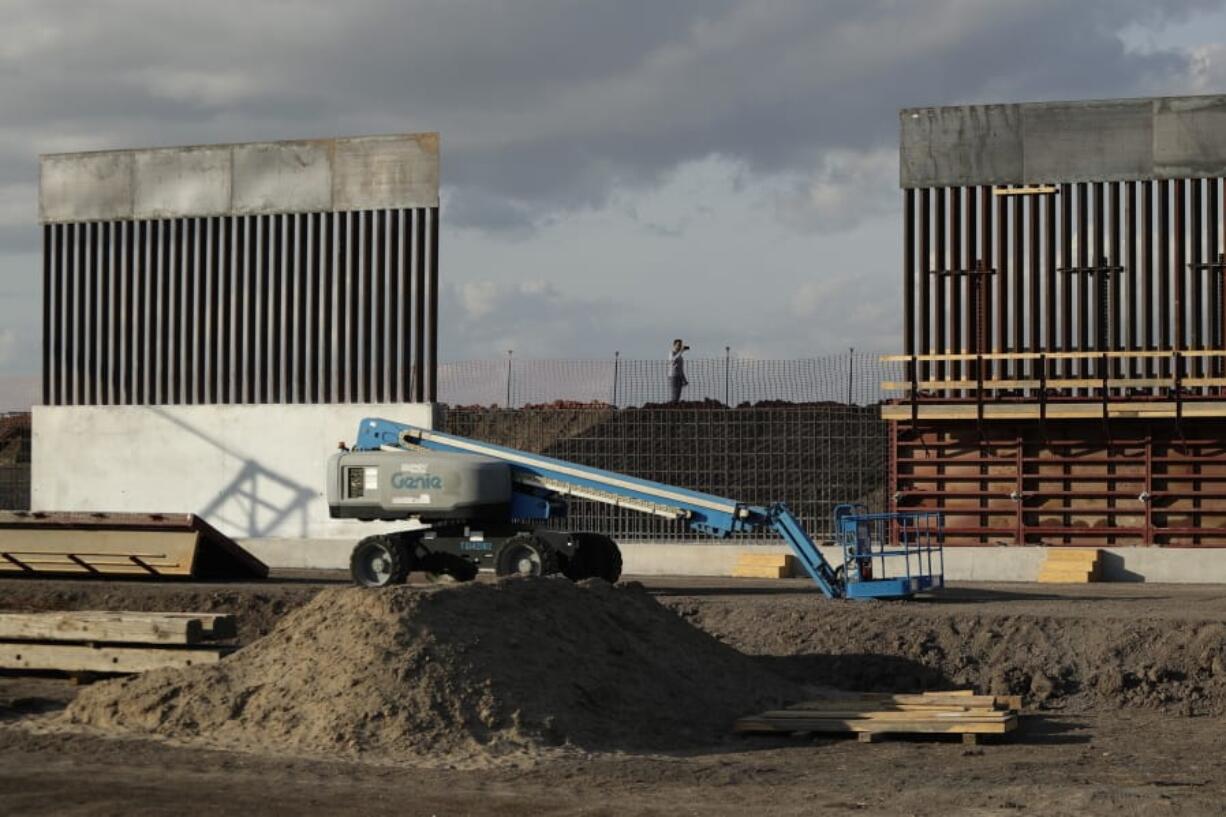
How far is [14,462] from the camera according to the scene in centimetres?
4766

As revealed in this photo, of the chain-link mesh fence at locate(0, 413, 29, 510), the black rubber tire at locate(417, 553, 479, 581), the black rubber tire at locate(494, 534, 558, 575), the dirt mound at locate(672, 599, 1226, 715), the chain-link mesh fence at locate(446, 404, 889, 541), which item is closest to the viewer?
the dirt mound at locate(672, 599, 1226, 715)

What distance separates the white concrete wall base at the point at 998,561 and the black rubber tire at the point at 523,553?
6640mm

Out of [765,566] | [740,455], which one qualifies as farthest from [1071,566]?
[740,455]

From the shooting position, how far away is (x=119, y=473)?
37000mm

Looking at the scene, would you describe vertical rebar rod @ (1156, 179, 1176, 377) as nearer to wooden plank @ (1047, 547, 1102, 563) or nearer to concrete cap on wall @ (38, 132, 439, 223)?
wooden plank @ (1047, 547, 1102, 563)

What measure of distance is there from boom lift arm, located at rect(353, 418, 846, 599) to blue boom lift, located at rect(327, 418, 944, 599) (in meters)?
0.01

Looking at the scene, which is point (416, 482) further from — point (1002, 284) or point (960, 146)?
point (960, 146)

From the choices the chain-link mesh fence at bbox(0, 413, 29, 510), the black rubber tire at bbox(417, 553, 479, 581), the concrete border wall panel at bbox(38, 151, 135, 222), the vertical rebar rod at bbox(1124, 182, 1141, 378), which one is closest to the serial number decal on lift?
the black rubber tire at bbox(417, 553, 479, 581)

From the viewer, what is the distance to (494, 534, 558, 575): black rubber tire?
2473 cm

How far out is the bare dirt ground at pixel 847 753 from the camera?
1302cm

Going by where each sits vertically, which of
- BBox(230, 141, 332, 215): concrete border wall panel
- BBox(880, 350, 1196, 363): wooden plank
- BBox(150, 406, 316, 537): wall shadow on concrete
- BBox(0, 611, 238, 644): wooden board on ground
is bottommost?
BBox(0, 611, 238, 644): wooden board on ground

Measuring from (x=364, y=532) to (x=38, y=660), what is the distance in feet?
52.3

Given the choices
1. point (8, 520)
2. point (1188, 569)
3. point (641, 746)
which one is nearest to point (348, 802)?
point (641, 746)

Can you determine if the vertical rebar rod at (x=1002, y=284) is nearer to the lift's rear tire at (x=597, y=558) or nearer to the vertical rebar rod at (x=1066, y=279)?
the vertical rebar rod at (x=1066, y=279)
